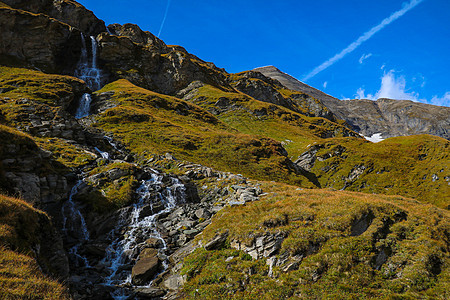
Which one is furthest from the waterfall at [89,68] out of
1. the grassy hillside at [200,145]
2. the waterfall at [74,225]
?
the waterfall at [74,225]

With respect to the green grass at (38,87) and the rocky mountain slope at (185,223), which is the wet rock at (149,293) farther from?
the green grass at (38,87)

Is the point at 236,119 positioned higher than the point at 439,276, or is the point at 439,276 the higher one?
the point at 236,119

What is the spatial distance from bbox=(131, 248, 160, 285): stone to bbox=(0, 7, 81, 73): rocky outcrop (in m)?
103

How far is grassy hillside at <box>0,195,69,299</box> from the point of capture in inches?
343

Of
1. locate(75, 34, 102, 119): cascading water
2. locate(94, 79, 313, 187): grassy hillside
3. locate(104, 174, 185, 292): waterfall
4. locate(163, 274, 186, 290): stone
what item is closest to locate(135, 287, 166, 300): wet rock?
locate(163, 274, 186, 290): stone

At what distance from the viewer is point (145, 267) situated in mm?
17703

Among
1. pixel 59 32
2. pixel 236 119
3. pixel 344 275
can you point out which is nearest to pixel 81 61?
pixel 59 32

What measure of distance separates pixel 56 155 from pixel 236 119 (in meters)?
79.2

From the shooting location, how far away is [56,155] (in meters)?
30.2

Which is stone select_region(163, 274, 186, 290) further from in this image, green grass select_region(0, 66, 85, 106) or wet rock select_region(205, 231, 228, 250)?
green grass select_region(0, 66, 85, 106)

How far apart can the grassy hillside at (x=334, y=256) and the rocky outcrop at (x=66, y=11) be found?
157 m

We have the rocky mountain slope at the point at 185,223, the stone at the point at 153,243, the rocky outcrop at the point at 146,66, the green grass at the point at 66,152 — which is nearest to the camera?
the rocky mountain slope at the point at 185,223

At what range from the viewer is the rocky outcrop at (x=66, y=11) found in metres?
115

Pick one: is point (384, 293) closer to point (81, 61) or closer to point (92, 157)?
point (92, 157)
